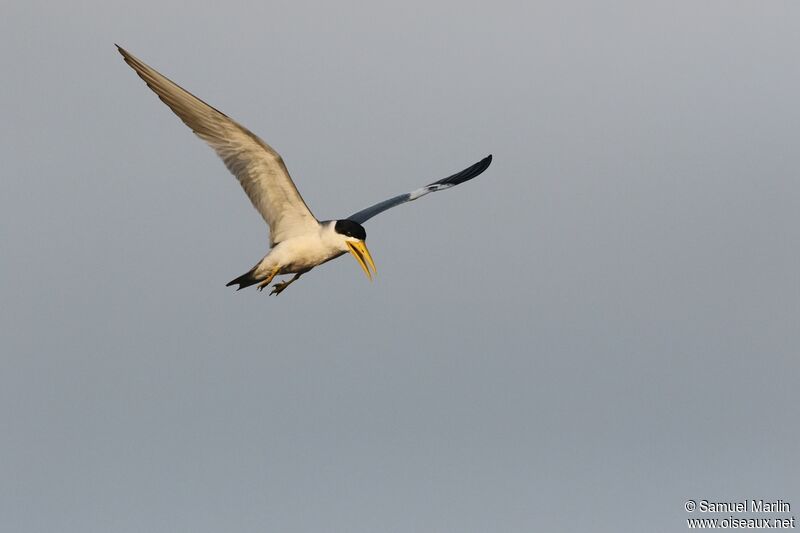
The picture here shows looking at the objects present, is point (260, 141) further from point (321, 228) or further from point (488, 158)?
point (488, 158)

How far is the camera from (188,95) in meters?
21.0

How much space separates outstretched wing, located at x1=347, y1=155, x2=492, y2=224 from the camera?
82.8 ft

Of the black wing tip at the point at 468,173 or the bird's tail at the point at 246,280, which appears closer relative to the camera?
the bird's tail at the point at 246,280

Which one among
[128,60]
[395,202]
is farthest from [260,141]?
[395,202]

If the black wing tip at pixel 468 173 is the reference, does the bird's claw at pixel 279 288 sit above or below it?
below

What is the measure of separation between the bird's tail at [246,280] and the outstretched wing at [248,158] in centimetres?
59

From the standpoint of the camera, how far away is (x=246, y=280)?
23047mm

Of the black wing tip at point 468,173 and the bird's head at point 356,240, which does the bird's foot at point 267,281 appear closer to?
the bird's head at point 356,240

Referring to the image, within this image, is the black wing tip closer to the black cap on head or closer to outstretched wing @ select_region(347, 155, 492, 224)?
outstretched wing @ select_region(347, 155, 492, 224)

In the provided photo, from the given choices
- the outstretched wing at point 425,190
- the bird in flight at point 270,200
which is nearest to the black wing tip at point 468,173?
the outstretched wing at point 425,190

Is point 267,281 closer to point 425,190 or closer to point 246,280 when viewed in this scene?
point 246,280

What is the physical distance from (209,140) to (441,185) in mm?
6299

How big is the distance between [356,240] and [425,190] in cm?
468

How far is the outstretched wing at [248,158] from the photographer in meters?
21.2
